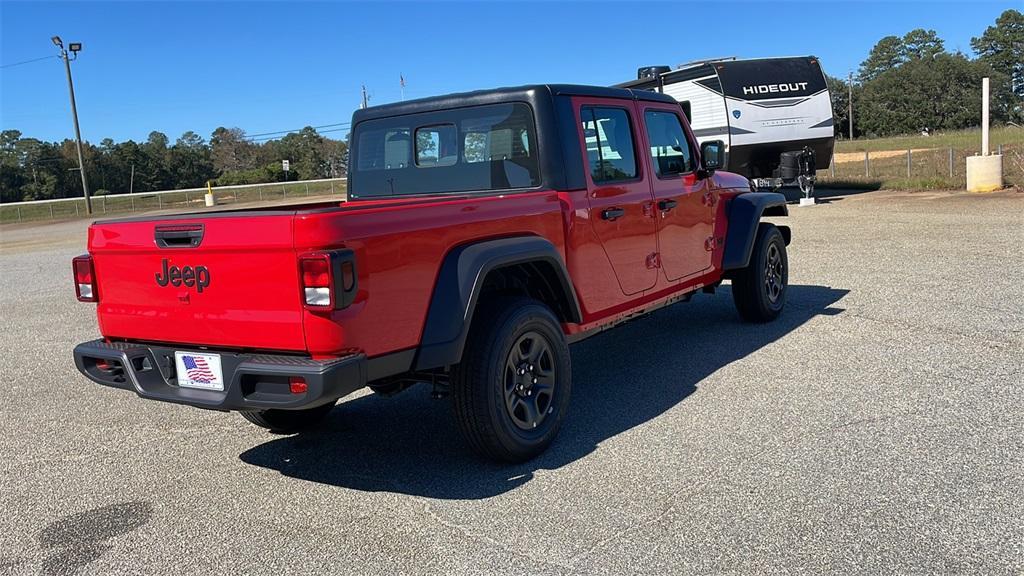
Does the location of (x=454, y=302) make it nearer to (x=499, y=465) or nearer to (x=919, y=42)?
(x=499, y=465)

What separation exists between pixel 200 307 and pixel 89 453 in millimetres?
1677

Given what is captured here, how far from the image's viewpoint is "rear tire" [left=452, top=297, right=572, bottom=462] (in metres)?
3.93

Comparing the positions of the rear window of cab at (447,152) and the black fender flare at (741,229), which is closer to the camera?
the rear window of cab at (447,152)

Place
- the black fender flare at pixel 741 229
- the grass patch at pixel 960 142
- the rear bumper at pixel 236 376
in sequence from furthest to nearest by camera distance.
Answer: the grass patch at pixel 960 142
the black fender flare at pixel 741 229
the rear bumper at pixel 236 376

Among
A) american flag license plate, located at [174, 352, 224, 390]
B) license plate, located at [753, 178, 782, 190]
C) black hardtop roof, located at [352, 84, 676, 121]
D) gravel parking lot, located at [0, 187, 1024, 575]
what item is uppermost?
black hardtop roof, located at [352, 84, 676, 121]

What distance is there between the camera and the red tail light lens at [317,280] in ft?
10.8

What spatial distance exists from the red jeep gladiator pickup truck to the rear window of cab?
0.01 meters

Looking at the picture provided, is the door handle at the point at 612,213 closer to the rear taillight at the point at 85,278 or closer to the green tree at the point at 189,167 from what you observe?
the rear taillight at the point at 85,278

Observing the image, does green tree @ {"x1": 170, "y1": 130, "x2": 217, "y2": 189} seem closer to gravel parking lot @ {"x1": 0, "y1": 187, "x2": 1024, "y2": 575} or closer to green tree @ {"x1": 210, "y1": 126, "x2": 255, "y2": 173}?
green tree @ {"x1": 210, "y1": 126, "x2": 255, "y2": 173}

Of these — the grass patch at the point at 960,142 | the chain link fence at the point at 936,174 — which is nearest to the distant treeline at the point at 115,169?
the grass patch at the point at 960,142

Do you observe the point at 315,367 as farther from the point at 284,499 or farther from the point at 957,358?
the point at 957,358

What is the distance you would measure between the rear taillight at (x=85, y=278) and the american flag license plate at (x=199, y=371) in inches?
29.6

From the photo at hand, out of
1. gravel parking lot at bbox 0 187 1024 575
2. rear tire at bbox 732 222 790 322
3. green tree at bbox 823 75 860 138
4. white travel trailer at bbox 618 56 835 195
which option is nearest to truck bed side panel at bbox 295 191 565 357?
gravel parking lot at bbox 0 187 1024 575

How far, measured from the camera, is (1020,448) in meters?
4.04
